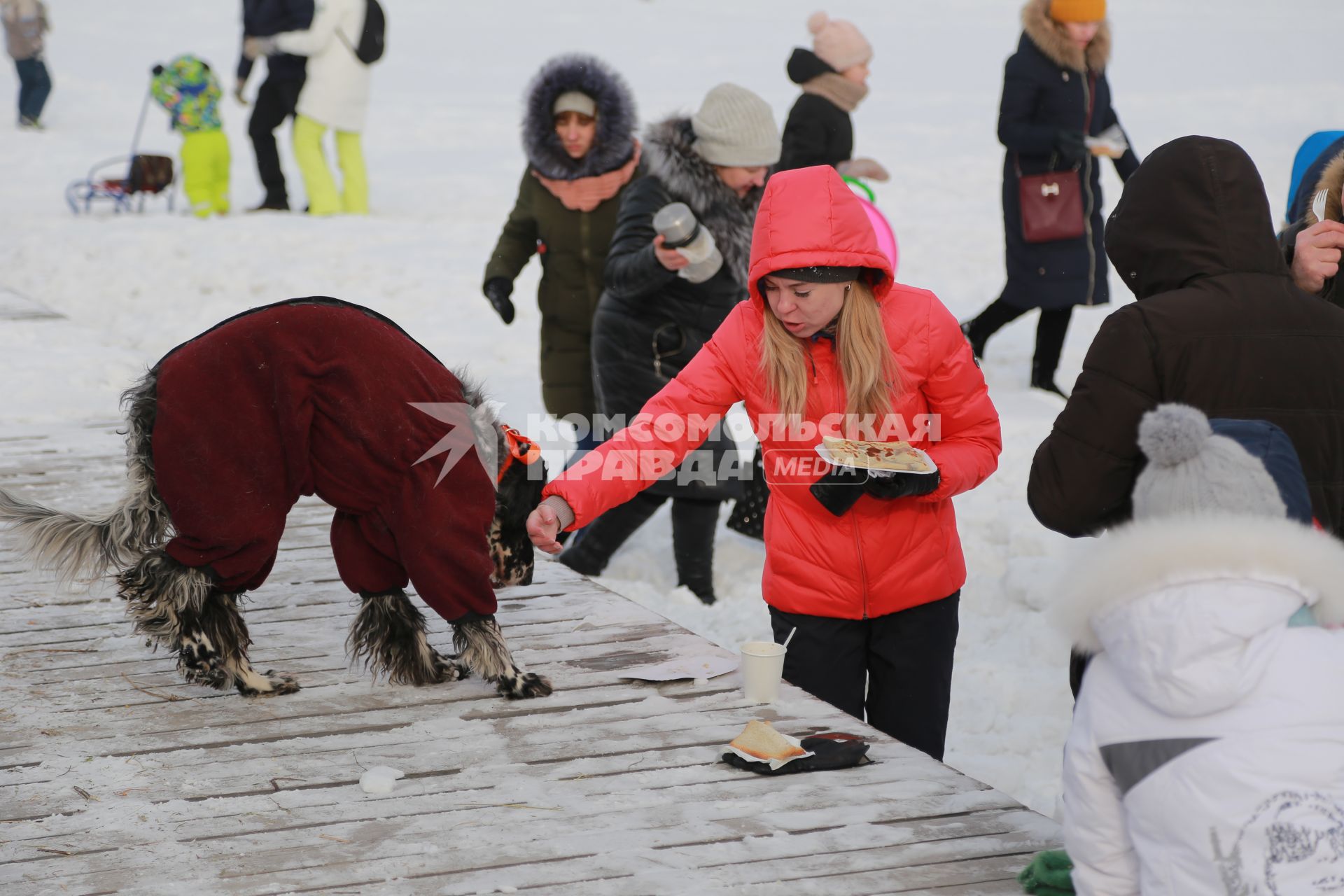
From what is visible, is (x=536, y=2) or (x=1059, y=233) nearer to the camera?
(x=1059, y=233)

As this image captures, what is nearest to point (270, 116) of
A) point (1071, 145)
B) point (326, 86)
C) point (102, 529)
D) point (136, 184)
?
point (326, 86)

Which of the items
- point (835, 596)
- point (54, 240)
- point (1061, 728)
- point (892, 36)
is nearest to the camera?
point (835, 596)

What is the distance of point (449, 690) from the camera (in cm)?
350

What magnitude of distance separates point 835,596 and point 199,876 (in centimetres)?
149

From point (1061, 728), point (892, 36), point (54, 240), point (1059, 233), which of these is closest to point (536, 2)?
point (892, 36)

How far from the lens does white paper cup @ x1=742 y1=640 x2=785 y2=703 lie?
325 cm

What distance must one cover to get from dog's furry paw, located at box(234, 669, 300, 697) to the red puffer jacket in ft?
2.98

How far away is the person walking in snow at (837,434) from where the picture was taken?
3.04 m

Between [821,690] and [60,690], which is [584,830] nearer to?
[821,690]

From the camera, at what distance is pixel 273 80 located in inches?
485

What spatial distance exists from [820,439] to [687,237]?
1.70m

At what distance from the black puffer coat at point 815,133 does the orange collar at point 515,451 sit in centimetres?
332

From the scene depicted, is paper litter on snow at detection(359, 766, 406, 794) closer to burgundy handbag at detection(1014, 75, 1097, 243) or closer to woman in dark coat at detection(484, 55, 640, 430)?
woman in dark coat at detection(484, 55, 640, 430)

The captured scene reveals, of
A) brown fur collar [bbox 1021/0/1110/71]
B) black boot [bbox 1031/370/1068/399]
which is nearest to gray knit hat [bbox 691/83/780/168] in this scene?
brown fur collar [bbox 1021/0/1110/71]
